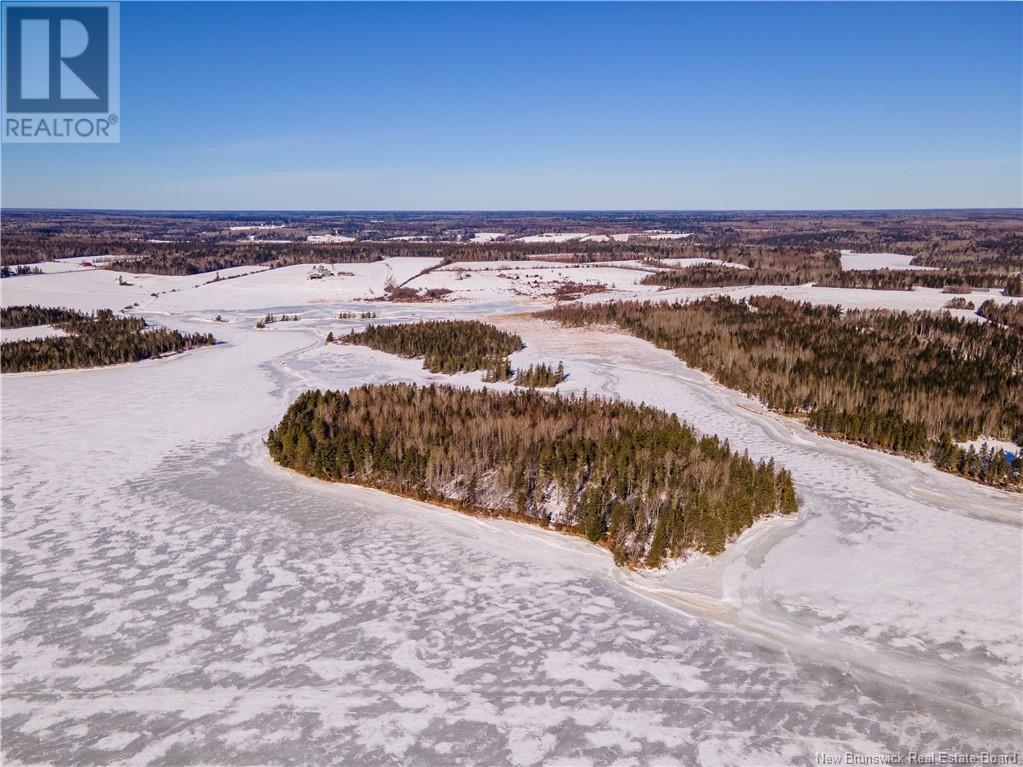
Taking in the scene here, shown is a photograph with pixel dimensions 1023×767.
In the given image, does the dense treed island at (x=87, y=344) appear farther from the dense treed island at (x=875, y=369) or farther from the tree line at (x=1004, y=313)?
the tree line at (x=1004, y=313)

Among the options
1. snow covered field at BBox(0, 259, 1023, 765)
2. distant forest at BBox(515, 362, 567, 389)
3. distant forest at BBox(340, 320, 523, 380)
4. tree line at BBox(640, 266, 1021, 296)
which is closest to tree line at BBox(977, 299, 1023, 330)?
tree line at BBox(640, 266, 1021, 296)

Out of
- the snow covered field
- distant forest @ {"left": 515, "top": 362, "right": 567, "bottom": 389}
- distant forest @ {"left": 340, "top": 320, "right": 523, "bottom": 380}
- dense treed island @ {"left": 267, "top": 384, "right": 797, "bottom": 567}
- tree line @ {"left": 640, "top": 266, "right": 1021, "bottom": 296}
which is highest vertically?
tree line @ {"left": 640, "top": 266, "right": 1021, "bottom": 296}

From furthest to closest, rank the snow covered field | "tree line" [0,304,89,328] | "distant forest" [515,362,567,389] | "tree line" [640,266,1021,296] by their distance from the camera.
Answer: "tree line" [640,266,1021,296] → "tree line" [0,304,89,328] → "distant forest" [515,362,567,389] → the snow covered field

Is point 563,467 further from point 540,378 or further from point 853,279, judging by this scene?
point 853,279

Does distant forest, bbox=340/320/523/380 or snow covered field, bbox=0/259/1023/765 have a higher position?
distant forest, bbox=340/320/523/380

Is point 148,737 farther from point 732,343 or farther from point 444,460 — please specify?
point 732,343

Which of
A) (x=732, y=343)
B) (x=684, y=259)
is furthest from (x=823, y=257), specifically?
(x=732, y=343)

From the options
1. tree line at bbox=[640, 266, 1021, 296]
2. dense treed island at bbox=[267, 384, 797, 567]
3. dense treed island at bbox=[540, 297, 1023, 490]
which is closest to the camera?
dense treed island at bbox=[267, 384, 797, 567]

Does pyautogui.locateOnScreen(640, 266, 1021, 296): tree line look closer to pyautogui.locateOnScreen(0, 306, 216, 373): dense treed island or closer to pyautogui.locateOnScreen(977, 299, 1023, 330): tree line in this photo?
pyautogui.locateOnScreen(977, 299, 1023, 330): tree line
